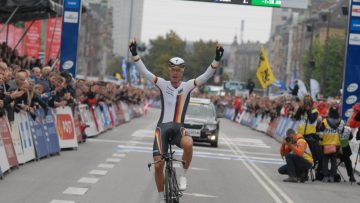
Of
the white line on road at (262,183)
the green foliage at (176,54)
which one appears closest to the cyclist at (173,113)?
the white line on road at (262,183)

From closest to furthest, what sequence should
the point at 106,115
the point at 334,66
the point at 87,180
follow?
the point at 87,180
the point at 106,115
the point at 334,66

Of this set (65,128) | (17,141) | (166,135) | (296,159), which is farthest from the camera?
(65,128)

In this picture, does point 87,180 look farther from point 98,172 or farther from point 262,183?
point 262,183

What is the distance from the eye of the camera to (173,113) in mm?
11805

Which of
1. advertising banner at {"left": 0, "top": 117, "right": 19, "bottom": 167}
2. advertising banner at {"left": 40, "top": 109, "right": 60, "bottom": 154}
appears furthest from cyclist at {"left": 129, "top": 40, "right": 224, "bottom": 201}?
advertising banner at {"left": 40, "top": 109, "right": 60, "bottom": 154}

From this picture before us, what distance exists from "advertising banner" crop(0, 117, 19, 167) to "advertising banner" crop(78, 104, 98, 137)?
35.3 ft

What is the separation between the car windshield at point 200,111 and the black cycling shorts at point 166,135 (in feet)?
58.0

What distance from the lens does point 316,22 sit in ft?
Result: 411

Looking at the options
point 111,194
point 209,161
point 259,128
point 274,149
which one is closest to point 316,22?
point 259,128

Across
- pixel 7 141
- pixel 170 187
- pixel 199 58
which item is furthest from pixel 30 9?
pixel 199 58

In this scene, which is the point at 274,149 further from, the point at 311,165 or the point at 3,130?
the point at 3,130

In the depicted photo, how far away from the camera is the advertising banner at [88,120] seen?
92.1 feet

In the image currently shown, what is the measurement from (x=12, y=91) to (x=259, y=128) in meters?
32.7

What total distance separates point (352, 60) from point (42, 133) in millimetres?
12239
